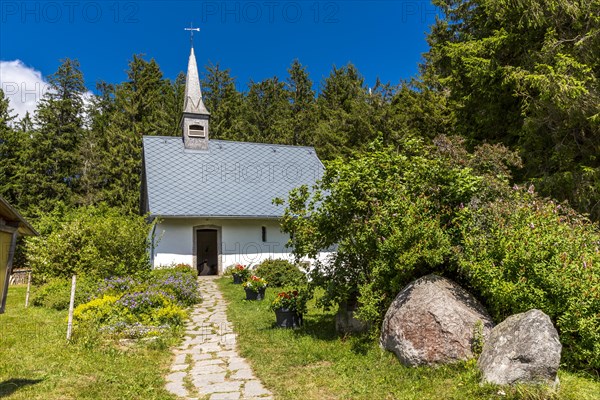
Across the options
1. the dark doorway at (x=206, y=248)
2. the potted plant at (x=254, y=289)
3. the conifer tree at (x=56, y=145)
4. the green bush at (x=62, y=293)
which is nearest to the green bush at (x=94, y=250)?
the green bush at (x=62, y=293)

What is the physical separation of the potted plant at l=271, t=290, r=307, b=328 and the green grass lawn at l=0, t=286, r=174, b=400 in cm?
223

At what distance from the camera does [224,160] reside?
2211 cm

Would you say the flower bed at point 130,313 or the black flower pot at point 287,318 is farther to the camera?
the black flower pot at point 287,318

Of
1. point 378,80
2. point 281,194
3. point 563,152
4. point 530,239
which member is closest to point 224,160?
point 281,194

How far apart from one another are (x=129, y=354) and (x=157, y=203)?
11814 mm

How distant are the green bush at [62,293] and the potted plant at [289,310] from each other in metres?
4.94

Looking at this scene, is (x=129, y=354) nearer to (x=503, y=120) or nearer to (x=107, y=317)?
(x=107, y=317)

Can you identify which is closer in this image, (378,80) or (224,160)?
(224,160)

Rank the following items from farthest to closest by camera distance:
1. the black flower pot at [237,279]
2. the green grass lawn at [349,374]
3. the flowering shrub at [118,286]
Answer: the black flower pot at [237,279] < the flowering shrub at [118,286] < the green grass lawn at [349,374]

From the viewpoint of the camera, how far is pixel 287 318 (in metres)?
8.61

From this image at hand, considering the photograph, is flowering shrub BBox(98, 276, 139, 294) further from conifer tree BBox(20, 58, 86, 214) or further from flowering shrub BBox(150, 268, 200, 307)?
conifer tree BBox(20, 58, 86, 214)

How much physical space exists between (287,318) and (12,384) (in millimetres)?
4646

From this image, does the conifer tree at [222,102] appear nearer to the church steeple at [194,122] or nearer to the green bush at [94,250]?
the church steeple at [194,122]

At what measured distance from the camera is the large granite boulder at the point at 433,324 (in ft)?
18.3
